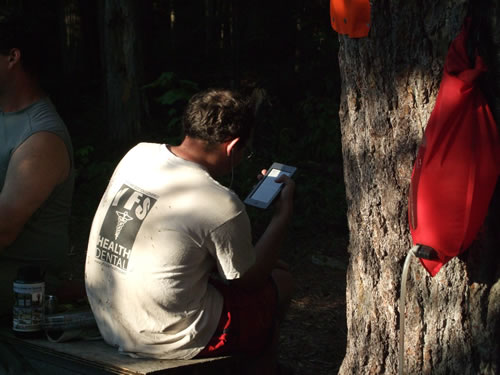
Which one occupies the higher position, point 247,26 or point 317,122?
point 247,26

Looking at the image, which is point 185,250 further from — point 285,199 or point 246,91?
point 246,91

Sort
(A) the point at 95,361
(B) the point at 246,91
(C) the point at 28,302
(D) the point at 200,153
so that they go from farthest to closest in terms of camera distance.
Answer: (B) the point at 246,91 < (C) the point at 28,302 < (D) the point at 200,153 < (A) the point at 95,361

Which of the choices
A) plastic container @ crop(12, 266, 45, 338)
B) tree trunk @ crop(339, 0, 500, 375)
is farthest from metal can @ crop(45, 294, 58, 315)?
tree trunk @ crop(339, 0, 500, 375)

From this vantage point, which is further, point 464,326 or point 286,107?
point 286,107

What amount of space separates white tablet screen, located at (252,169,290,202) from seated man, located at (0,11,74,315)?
0.98 m

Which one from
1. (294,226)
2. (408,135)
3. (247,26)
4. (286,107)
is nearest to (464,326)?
(408,135)

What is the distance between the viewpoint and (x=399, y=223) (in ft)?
9.80

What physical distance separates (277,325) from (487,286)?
3.71 feet

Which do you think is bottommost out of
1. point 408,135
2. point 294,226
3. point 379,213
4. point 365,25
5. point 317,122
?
point 294,226

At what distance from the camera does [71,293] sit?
392cm

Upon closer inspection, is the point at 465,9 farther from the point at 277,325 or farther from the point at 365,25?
the point at 277,325

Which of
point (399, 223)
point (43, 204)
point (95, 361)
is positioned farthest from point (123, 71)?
point (399, 223)

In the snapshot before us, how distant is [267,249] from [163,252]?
1.88 feet

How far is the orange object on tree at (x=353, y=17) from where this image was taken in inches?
116
